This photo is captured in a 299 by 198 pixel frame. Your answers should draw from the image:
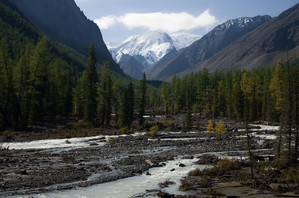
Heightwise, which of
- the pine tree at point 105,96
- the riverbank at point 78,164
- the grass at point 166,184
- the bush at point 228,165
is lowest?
the grass at point 166,184

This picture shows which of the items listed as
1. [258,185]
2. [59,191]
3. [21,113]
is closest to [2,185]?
[59,191]

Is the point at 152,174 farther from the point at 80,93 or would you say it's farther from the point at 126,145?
the point at 80,93

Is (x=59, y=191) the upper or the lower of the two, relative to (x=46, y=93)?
lower

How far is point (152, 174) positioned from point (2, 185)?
10.1 metres

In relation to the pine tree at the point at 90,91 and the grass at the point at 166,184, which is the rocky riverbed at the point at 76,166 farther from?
the pine tree at the point at 90,91

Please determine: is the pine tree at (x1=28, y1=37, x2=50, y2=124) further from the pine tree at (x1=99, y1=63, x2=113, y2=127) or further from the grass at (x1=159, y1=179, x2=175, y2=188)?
the grass at (x1=159, y1=179, x2=175, y2=188)

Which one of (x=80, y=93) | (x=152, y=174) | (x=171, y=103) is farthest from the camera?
(x=171, y=103)

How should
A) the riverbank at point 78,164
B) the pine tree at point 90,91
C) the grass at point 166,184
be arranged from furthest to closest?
1. the pine tree at point 90,91
2. the riverbank at point 78,164
3. the grass at point 166,184

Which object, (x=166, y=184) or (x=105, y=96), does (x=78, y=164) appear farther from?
(x=105, y=96)

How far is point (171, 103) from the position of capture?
103000 mm

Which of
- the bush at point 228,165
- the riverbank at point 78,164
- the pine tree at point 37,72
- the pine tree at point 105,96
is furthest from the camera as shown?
the pine tree at point 105,96

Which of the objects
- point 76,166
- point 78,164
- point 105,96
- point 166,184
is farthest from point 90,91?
point 166,184

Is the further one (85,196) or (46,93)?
(46,93)

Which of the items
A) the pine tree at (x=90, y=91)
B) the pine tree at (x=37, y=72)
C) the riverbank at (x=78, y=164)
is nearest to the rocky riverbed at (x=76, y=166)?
the riverbank at (x=78, y=164)
